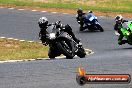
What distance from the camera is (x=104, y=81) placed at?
149 inches

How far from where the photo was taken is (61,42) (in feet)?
45.1

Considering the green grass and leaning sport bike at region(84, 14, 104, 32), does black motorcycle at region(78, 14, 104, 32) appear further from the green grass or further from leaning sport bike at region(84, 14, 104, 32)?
the green grass

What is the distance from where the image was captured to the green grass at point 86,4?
37375 mm

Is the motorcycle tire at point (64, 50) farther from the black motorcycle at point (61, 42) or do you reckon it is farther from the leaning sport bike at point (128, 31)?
the leaning sport bike at point (128, 31)

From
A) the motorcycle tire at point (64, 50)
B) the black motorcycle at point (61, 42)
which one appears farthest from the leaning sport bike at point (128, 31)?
the motorcycle tire at point (64, 50)

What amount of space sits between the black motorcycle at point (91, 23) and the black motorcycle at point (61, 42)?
13141mm

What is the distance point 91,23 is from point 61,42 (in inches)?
544

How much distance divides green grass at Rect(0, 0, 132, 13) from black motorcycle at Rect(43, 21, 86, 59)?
22289mm

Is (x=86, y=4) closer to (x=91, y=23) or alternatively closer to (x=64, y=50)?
(x=91, y=23)

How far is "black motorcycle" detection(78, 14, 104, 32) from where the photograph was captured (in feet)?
89.7

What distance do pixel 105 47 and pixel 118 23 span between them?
1.95m

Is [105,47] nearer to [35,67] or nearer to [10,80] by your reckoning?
[35,67]

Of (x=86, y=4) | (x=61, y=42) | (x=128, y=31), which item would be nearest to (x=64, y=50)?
(x=61, y=42)

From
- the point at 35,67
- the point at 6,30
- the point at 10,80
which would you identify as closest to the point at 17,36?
the point at 6,30
